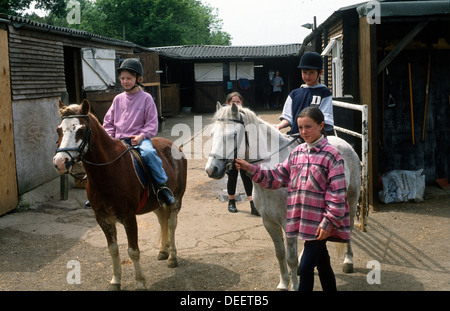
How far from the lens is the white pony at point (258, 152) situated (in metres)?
3.60

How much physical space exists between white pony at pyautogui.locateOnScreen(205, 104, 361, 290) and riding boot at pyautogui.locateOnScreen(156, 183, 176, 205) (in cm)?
100

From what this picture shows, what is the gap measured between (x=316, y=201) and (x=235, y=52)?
25001mm

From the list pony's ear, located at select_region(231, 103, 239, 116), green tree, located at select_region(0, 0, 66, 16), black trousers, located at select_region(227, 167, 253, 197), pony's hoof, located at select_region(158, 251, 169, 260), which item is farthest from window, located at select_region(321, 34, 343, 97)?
green tree, located at select_region(0, 0, 66, 16)

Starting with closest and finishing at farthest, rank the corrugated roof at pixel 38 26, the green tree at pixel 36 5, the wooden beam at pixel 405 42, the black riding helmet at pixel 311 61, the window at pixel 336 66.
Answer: the black riding helmet at pixel 311 61
the wooden beam at pixel 405 42
the corrugated roof at pixel 38 26
the window at pixel 336 66
the green tree at pixel 36 5

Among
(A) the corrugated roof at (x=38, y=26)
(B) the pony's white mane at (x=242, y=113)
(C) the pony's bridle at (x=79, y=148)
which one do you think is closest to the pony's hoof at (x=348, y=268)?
(B) the pony's white mane at (x=242, y=113)

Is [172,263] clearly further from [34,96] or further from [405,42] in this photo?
[34,96]

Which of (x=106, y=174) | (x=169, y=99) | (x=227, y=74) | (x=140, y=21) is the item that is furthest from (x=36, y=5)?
(x=106, y=174)

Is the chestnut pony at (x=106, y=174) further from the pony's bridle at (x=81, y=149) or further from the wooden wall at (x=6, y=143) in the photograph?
the wooden wall at (x=6, y=143)

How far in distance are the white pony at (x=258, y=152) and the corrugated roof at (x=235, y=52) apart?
20.6 metres

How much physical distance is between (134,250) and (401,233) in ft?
11.8

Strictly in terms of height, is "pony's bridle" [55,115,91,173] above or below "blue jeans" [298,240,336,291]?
above

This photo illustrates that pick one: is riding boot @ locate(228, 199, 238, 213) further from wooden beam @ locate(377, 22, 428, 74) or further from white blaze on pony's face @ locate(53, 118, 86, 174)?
white blaze on pony's face @ locate(53, 118, 86, 174)

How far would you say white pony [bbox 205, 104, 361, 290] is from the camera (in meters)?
3.60

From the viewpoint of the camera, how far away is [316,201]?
334 cm
